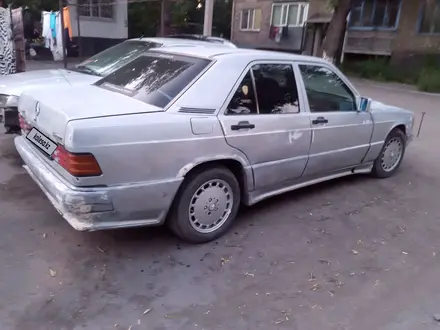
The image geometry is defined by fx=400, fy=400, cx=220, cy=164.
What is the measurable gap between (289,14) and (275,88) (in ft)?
A: 82.6

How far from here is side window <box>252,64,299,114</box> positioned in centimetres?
367

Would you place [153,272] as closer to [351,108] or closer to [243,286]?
[243,286]

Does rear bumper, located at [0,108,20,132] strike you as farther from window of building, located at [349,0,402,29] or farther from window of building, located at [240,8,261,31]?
window of building, located at [240,8,261,31]

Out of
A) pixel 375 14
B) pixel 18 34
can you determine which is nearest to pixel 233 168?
pixel 18 34

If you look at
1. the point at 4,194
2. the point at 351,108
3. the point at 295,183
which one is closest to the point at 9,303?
the point at 4,194

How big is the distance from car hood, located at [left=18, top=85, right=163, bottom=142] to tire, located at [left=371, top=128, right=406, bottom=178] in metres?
3.43

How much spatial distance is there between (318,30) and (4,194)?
2455cm

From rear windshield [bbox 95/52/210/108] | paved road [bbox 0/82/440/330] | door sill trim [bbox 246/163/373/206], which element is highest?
rear windshield [bbox 95/52/210/108]

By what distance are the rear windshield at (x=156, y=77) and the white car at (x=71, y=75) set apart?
735mm

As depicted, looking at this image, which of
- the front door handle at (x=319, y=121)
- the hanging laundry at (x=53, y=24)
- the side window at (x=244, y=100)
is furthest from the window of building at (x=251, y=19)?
the side window at (x=244, y=100)

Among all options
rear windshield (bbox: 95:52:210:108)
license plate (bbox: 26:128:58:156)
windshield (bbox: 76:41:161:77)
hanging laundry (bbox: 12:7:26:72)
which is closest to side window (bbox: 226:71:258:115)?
rear windshield (bbox: 95:52:210:108)

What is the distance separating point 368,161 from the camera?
5078 millimetres

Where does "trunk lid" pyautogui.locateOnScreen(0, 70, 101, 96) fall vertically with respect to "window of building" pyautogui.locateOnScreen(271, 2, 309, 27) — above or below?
below

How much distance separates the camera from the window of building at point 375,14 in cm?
2175
